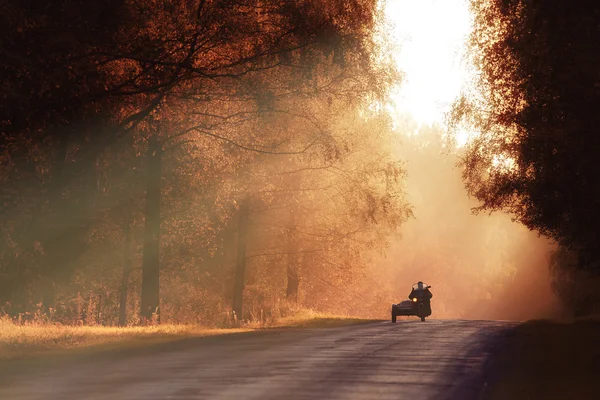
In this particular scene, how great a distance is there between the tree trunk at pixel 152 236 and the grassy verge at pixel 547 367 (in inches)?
497

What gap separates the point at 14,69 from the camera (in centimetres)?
2012

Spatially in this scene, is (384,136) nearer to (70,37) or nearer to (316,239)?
(316,239)

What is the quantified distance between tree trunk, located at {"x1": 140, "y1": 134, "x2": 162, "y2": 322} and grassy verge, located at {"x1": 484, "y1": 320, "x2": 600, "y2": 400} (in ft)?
41.4

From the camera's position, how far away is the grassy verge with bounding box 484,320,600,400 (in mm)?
13625

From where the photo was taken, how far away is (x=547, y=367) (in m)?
17.0

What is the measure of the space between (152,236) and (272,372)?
17664 millimetres

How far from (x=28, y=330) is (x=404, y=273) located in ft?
308

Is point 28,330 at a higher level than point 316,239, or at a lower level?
lower

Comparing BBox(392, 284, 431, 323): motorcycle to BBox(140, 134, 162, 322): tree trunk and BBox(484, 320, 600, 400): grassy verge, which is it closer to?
BBox(140, 134, 162, 322): tree trunk

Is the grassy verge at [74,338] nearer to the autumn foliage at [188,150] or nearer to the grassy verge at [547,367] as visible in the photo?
the autumn foliage at [188,150]

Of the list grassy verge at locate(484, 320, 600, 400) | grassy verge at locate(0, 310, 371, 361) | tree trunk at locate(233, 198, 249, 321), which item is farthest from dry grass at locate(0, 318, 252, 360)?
tree trunk at locate(233, 198, 249, 321)

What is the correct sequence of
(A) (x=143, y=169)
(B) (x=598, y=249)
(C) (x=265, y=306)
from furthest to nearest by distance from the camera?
(C) (x=265, y=306), (A) (x=143, y=169), (B) (x=598, y=249)

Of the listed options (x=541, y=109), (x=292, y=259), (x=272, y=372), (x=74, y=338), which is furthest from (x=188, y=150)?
(x=272, y=372)

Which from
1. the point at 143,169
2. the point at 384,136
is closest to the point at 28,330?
the point at 143,169
